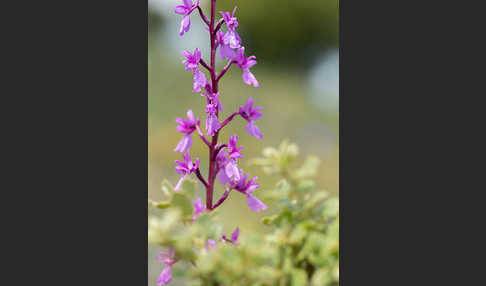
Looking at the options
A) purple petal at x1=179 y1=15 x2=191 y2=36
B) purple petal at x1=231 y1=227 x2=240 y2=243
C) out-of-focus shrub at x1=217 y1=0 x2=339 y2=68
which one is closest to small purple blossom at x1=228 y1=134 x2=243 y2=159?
purple petal at x1=231 y1=227 x2=240 y2=243

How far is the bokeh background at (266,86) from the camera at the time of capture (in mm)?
2273

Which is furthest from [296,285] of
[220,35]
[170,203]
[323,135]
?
[323,135]

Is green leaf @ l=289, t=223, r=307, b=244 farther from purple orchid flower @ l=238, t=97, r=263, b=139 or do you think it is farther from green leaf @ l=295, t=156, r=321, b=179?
purple orchid flower @ l=238, t=97, r=263, b=139

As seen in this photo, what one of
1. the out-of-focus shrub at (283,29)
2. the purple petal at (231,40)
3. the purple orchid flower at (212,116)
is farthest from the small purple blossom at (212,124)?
the out-of-focus shrub at (283,29)

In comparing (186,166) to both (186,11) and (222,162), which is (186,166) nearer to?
(222,162)

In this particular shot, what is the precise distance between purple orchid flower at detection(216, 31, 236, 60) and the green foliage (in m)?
0.38

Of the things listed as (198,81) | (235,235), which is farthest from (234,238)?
(198,81)

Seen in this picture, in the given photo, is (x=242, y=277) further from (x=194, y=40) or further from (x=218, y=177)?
(x=194, y=40)

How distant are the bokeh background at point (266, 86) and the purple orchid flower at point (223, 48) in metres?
0.39

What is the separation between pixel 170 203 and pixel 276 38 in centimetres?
387

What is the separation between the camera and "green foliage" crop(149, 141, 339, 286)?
3.33 ft

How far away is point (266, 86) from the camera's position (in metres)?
4.68

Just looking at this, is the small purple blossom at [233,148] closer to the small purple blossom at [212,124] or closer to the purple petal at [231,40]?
the small purple blossom at [212,124]

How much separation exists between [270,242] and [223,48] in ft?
1.84
